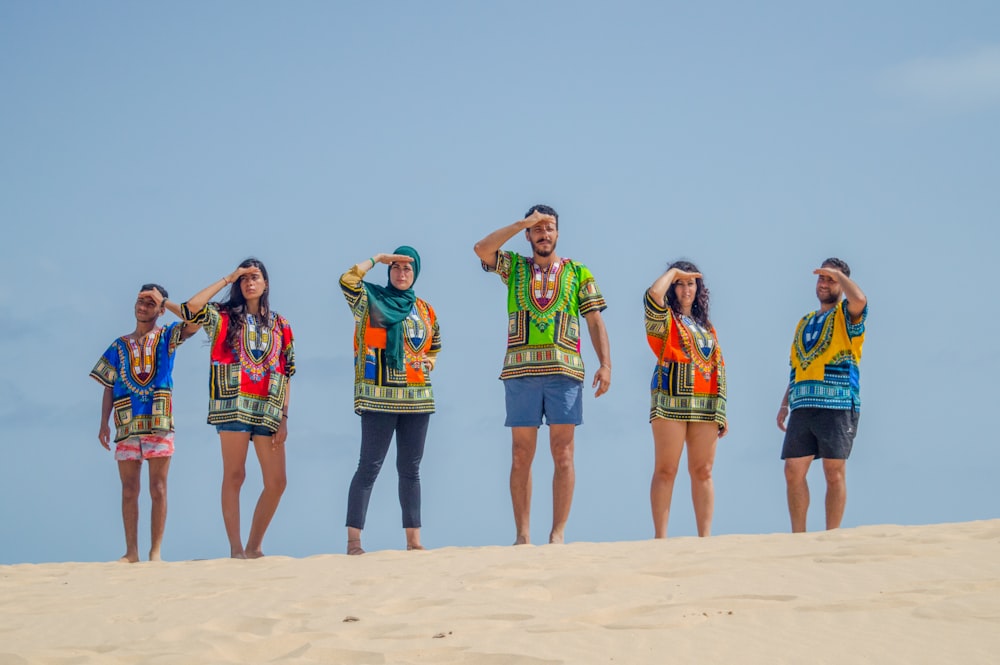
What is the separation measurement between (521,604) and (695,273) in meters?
4.07

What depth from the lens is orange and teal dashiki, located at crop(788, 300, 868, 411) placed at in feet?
29.3

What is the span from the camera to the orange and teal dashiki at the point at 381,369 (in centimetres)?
888

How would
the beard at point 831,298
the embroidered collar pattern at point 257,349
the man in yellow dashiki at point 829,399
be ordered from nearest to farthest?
1. the man in yellow dashiki at point 829,399
2. the beard at point 831,298
3. the embroidered collar pattern at point 257,349

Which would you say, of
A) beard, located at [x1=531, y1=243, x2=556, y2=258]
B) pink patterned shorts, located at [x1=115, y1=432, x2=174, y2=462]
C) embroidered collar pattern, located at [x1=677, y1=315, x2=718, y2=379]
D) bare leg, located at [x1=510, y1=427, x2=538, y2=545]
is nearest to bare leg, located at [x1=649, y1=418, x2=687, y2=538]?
embroidered collar pattern, located at [x1=677, y1=315, x2=718, y2=379]

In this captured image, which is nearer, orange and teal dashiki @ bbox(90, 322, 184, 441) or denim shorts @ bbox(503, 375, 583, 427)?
denim shorts @ bbox(503, 375, 583, 427)

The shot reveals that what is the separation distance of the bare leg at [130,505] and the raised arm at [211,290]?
5.69 ft

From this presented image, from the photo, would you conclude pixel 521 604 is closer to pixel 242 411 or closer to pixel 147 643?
pixel 147 643

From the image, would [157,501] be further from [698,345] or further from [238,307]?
[698,345]

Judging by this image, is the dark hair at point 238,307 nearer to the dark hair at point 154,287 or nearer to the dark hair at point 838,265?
the dark hair at point 154,287

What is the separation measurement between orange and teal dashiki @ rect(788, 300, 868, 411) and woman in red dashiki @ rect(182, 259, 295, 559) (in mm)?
4059

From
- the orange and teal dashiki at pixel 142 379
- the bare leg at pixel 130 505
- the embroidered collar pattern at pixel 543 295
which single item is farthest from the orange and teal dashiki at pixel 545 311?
the bare leg at pixel 130 505

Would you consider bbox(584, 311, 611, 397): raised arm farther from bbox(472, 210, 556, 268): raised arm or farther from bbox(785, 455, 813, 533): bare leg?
bbox(785, 455, 813, 533): bare leg

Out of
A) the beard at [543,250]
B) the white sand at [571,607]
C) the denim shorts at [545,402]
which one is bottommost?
the white sand at [571,607]

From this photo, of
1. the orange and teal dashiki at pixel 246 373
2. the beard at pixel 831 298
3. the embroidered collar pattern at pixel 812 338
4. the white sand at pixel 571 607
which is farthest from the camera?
the orange and teal dashiki at pixel 246 373
